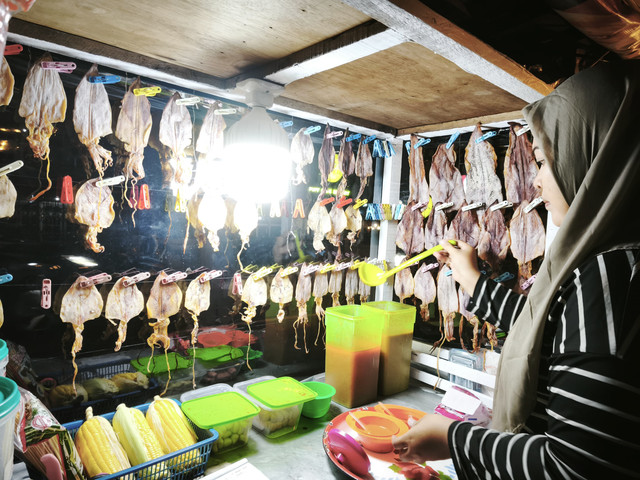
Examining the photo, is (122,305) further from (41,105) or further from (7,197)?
(41,105)

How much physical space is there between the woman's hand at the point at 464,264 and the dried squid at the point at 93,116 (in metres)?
1.88

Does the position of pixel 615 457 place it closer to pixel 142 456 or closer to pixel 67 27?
pixel 142 456

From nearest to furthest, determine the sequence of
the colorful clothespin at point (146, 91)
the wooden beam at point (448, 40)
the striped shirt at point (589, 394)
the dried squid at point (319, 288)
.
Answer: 1. the striped shirt at point (589, 394)
2. the wooden beam at point (448, 40)
3. the colorful clothespin at point (146, 91)
4. the dried squid at point (319, 288)

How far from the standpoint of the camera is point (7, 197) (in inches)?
61.7

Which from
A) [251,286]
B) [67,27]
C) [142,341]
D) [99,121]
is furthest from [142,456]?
[67,27]

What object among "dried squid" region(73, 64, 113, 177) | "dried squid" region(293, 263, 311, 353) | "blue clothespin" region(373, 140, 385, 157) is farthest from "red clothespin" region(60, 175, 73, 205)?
"blue clothespin" region(373, 140, 385, 157)

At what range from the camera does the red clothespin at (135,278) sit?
1.89 metres

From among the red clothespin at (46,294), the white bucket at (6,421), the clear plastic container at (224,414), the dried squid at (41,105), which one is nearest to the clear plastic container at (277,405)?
the clear plastic container at (224,414)

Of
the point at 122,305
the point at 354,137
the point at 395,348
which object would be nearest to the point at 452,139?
the point at 354,137

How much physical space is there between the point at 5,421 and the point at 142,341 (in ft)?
3.89

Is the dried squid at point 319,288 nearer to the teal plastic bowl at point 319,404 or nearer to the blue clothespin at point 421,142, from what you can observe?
the teal plastic bowl at point 319,404

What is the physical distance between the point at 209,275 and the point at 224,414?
77 cm

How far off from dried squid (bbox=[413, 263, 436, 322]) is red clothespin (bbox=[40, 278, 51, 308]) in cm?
226

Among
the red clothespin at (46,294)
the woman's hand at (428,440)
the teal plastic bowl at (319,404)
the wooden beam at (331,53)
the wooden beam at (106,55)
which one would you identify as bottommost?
the teal plastic bowl at (319,404)
